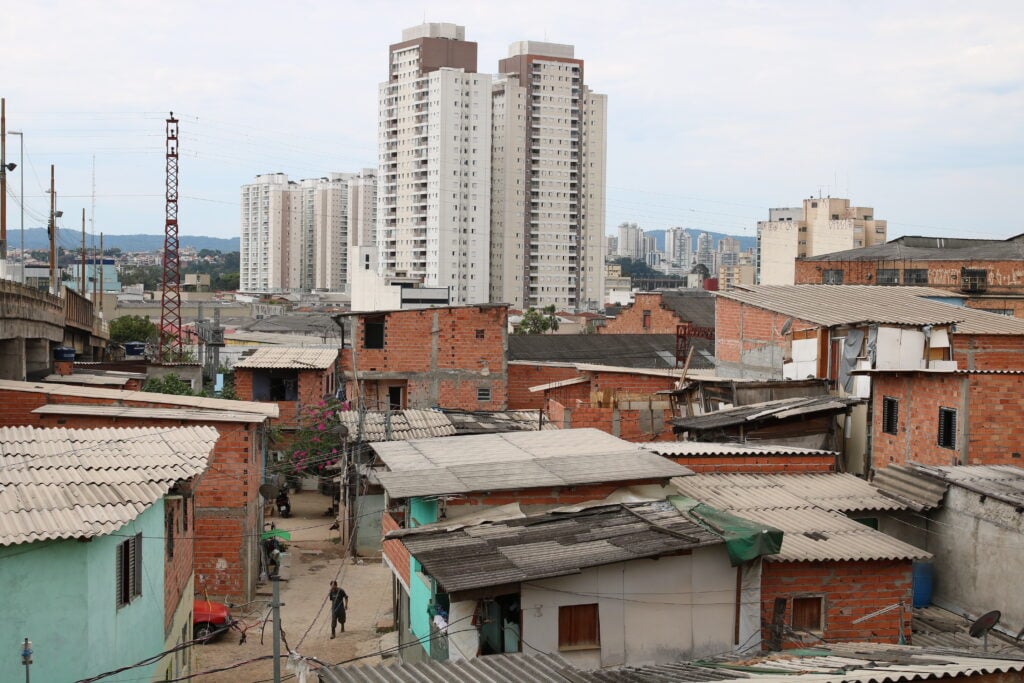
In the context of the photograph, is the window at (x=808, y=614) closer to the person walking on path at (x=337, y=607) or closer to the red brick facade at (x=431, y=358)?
the person walking on path at (x=337, y=607)

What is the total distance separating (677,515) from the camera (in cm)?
1169

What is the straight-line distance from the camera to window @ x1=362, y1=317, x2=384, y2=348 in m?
33.4

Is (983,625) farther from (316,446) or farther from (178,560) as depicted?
(316,446)

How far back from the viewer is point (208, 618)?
1720cm

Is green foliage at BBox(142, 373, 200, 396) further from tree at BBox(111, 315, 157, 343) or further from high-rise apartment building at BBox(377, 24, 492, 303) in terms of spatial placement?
high-rise apartment building at BBox(377, 24, 492, 303)

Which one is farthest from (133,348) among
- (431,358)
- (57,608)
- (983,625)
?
(983,625)

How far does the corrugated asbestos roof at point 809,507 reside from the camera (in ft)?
39.0

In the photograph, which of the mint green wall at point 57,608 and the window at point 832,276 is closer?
the mint green wall at point 57,608

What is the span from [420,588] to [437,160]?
90.9 metres

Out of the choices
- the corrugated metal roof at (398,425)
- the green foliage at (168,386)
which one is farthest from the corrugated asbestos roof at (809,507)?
the green foliage at (168,386)

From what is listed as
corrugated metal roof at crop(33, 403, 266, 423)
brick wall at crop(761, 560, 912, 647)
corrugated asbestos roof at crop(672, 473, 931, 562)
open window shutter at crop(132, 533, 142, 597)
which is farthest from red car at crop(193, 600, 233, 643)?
brick wall at crop(761, 560, 912, 647)

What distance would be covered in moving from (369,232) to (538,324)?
90619mm

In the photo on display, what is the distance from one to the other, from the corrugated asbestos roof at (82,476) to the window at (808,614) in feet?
20.8

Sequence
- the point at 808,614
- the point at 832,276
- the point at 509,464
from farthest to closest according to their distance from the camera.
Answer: the point at 832,276
the point at 509,464
the point at 808,614
